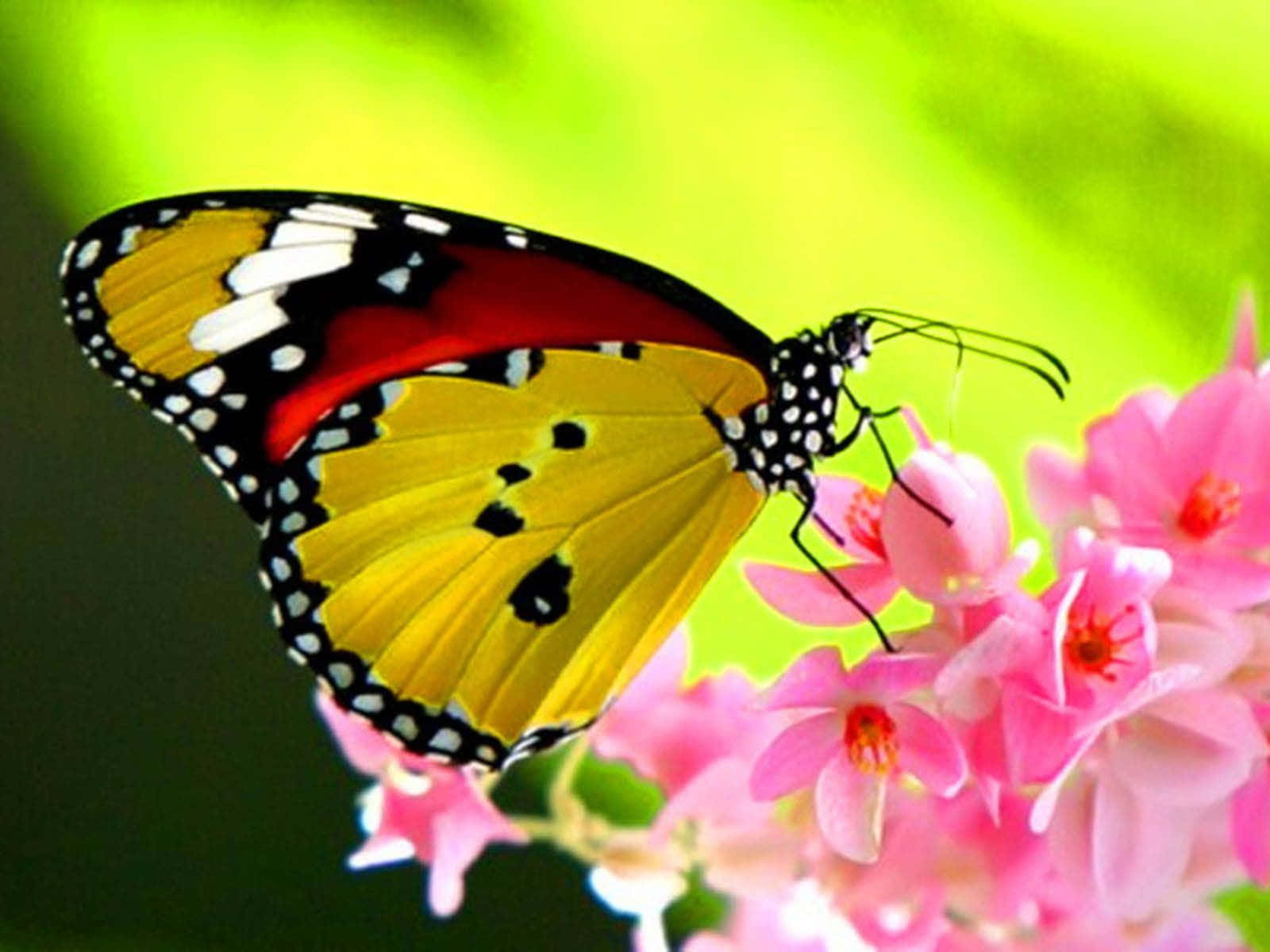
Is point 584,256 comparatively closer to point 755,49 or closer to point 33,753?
point 755,49

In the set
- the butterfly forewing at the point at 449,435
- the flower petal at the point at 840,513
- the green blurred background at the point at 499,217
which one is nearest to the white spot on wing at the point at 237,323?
the butterfly forewing at the point at 449,435

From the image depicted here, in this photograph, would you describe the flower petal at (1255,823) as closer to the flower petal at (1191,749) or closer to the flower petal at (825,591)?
the flower petal at (1191,749)

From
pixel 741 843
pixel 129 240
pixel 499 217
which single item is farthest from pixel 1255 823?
pixel 499 217

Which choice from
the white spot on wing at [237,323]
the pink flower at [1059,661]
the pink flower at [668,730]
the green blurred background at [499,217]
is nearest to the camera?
the pink flower at [1059,661]

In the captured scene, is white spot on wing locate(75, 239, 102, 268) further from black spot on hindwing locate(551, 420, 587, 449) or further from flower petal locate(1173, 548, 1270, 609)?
flower petal locate(1173, 548, 1270, 609)

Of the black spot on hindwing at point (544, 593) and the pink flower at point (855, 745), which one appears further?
the black spot on hindwing at point (544, 593)

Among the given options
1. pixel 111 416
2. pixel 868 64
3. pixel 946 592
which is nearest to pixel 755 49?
pixel 868 64

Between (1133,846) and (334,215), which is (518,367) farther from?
(1133,846)
